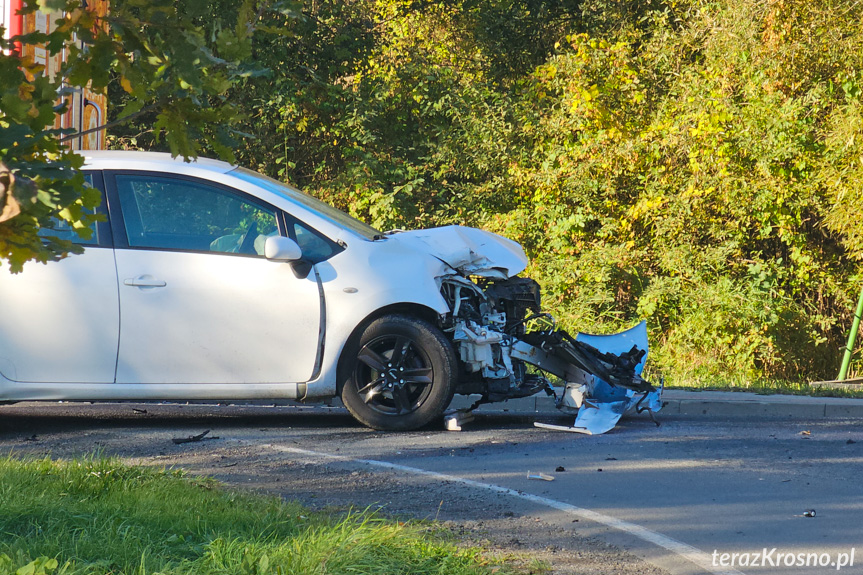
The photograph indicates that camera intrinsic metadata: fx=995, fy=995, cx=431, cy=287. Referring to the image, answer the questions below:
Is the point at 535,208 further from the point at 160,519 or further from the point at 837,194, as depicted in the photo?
the point at 160,519


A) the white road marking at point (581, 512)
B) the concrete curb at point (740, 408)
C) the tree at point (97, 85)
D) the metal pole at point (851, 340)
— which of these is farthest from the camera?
the metal pole at point (851, 340)

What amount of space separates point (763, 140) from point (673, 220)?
1521mm

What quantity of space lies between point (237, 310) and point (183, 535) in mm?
2866

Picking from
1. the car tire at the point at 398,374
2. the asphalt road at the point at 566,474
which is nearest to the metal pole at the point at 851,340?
the asphalt road at the point at 566,474

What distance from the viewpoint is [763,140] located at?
41.9 ft

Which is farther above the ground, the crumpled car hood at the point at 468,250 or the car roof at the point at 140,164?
the car roof at the point at 140,164

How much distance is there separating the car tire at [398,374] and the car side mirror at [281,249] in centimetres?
71

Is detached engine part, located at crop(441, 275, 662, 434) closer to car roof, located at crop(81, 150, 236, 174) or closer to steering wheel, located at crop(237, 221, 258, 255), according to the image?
steering wheel, located at crop(237, 221, 258, 255)

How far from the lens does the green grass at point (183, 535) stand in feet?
11.3

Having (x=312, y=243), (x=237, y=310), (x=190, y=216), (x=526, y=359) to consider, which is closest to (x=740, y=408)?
(x=526, y=359)

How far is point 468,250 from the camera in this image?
276 inches

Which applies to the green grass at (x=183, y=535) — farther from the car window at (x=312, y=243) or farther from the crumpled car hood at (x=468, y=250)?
the crumpled car hood at (x=468, y=250)

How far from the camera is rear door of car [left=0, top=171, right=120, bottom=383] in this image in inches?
256

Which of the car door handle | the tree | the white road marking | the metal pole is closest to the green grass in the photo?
the white road marking
